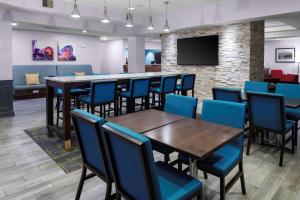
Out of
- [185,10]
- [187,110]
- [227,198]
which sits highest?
[185,10]

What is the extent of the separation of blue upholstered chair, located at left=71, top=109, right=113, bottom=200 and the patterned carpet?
1.08 metres

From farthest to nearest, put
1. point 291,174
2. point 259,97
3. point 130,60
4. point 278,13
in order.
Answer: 1. point 130,60
2. point 278,13
3. point 259,97
4. point 291,174

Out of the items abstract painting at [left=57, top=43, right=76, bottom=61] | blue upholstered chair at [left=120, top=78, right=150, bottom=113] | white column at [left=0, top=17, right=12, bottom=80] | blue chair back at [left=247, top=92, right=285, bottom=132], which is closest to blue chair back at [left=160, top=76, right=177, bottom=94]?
blue upholstered chair at [left=120, top=78, right=150, bottom=113]

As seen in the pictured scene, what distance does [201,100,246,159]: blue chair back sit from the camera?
2.18 metres

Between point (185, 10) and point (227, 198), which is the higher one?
point (185, 10)

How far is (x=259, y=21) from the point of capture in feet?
19.7

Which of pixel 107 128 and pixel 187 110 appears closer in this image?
pixel 107 128

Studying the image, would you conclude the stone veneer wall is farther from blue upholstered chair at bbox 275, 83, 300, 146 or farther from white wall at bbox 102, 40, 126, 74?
white wall at bbox 102, 40, 126, 74

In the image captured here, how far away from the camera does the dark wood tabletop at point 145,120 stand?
2.00 metres

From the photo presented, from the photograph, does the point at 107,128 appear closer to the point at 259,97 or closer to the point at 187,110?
the point at 187,110

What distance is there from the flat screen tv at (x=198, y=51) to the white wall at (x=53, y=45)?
4.04 meters

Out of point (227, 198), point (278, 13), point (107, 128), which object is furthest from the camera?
point (278, 13)

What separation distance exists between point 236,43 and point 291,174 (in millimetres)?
4335

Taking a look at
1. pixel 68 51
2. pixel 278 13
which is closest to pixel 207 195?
pixel 278 13
